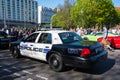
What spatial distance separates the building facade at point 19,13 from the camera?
112944mm

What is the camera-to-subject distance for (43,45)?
8359 mm

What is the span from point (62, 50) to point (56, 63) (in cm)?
61

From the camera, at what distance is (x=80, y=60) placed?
6898mm

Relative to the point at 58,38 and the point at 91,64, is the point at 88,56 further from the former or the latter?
the point at 58,38

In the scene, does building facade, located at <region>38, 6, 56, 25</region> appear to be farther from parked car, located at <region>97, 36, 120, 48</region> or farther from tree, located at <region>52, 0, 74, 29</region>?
parked car, located at <region>97, 36, 120, 48</region>

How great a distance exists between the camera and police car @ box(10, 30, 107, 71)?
22.8 feet

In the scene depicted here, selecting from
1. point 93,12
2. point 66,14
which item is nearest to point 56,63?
point 93,12

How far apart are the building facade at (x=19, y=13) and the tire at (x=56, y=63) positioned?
10002cm

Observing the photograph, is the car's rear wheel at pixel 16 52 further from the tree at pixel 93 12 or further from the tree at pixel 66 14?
the tree at pixel 66 14

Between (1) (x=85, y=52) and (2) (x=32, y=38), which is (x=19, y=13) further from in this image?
(1) (x=85, y=52)

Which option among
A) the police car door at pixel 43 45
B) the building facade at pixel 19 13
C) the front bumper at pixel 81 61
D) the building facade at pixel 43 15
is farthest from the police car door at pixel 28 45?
the building facade at pixel 43 15

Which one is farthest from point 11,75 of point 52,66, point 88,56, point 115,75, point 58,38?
point 115,75

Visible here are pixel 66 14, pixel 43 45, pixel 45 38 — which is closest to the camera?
pixel 43 45

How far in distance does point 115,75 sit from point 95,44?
129 centimetres
